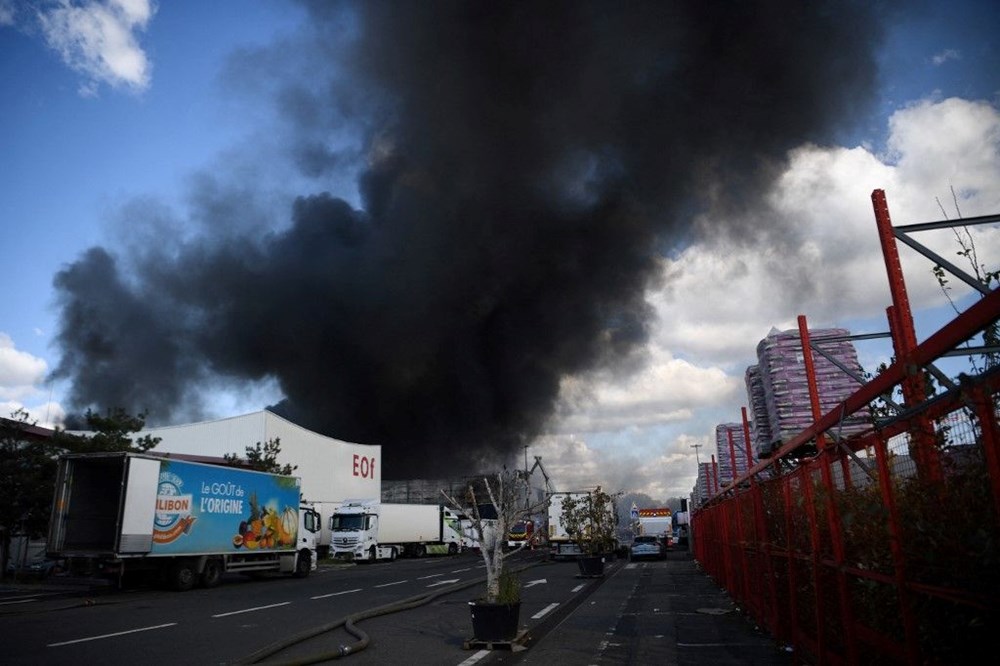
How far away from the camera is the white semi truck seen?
38.8 meters

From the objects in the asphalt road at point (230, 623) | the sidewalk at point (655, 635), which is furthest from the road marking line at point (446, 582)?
the sidewalk at point (655, 635)

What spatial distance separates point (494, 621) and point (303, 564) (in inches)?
812

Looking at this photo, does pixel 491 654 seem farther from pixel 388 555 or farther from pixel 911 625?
pixel 388 555

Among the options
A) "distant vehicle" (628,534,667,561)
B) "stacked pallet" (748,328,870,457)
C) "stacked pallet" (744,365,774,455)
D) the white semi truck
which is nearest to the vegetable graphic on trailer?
the white semi truck

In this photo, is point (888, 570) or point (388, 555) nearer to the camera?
point (888, 570)

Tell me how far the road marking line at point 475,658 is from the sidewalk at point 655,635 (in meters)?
0.44

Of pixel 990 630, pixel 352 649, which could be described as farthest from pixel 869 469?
pixel 352 649

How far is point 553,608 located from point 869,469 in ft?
33.5

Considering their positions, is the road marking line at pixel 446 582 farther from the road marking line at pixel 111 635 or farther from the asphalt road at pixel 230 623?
the road marking line at pixel 111 635

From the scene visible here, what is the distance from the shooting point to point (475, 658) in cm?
870

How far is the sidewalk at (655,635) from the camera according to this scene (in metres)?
8.62

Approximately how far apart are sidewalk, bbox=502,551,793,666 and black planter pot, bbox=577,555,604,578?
6.27 meters

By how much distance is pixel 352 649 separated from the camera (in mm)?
9023

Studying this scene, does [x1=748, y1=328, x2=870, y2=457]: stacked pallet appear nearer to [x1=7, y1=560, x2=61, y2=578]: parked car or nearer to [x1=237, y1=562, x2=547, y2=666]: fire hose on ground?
[x1=237, y1=562, x2=547, y2=666]: fire hose on ground
